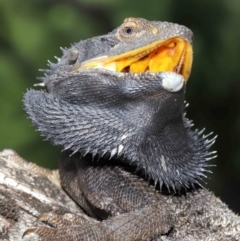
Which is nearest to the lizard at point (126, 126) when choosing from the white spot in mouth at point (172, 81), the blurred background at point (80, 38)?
the white spot in mouth at point (172, 81)

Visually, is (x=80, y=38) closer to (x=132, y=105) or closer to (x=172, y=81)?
(x=132, y=105)

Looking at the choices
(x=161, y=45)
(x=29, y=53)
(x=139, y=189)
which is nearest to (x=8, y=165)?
(x=139, y=189)

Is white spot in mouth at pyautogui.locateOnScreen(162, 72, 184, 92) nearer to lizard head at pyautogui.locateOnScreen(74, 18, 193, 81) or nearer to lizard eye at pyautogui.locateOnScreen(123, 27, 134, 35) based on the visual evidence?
lizard head at pyautogui.locateOnScreen(74, 18, 193, 81)

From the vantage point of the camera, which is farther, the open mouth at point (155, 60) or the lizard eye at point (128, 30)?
the lizard eye at point (128, 30)

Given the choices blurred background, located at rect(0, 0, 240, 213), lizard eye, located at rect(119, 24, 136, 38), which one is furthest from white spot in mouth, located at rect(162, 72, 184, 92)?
blurred background, located at rect(0, 0, 240, 213)

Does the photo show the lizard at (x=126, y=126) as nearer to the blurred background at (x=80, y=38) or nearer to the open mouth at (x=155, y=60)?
the open mouth at (x=155, y=60)

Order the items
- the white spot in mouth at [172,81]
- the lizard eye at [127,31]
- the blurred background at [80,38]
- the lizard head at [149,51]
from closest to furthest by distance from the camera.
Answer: the white spot in mouth at [172,81], the lizard head at [149,51], the lizard eye at [127,31], the blurred background at [80,38]

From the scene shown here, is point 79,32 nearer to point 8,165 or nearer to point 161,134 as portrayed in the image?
point 8,165
